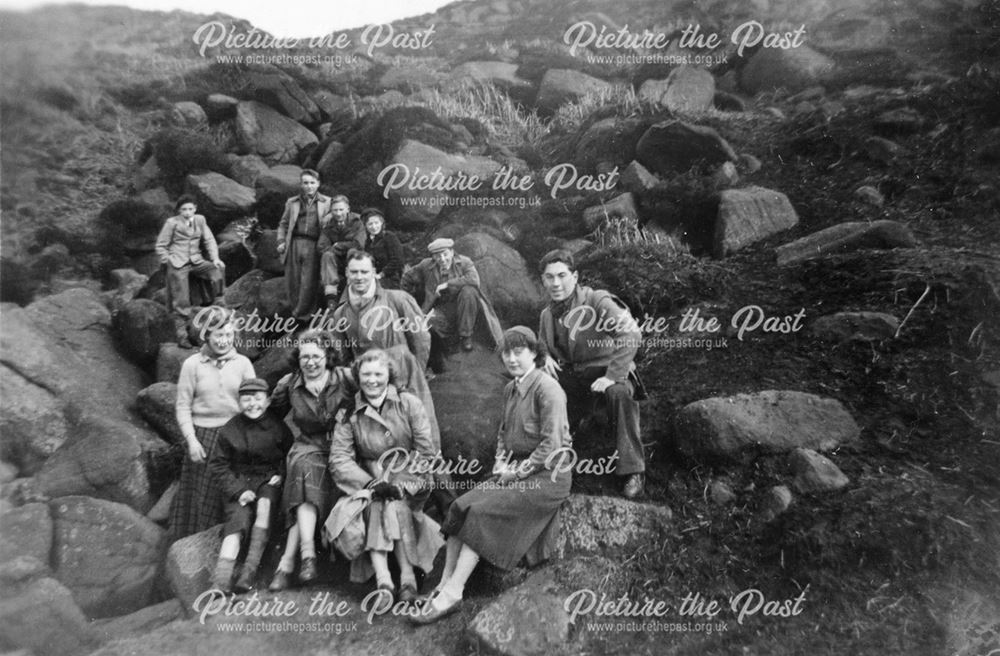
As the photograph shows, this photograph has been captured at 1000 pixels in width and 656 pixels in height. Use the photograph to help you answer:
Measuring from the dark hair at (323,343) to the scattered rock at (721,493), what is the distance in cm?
324

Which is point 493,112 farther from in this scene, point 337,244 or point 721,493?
point 721,493

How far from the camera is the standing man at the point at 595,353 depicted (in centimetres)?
458

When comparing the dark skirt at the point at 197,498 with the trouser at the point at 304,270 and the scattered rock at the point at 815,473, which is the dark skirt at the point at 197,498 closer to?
the trouser at the point at 304,270

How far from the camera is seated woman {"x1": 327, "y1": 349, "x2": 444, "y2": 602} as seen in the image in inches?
163

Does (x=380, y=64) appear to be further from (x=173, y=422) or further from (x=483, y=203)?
(x=173, y=422)

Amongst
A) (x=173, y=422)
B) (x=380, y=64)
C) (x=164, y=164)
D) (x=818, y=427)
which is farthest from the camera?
(x=380, y=64)

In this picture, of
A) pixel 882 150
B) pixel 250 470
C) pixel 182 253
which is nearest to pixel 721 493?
pixel 250 470

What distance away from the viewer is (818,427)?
4484 millimetres

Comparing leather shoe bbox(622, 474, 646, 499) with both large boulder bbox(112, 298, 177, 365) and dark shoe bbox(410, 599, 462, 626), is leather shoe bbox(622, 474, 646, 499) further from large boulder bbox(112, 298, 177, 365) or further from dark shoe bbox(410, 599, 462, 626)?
A: large boulder bbox(112, 298, 177, 365)

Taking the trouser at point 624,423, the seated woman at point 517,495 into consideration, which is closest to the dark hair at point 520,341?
the seated woman at point 517,495

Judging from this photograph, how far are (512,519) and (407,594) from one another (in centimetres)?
89

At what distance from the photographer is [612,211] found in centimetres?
779

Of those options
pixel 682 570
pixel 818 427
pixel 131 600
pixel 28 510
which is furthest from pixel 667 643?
pixel 28 510

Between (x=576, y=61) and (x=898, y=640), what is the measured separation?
1123 centimetres
